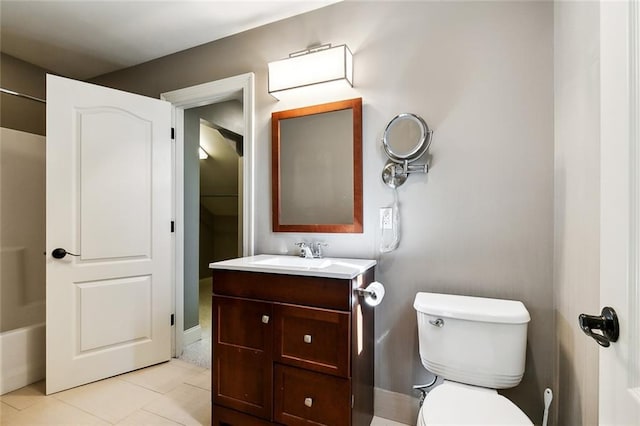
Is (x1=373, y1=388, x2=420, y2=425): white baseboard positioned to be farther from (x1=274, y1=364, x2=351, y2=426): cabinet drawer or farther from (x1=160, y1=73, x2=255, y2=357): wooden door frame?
(x1=160, y1=73, x2=255, y2=357): wooden door frame

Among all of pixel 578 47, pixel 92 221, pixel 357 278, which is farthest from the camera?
pixel 92 221

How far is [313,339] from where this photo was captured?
1.45m

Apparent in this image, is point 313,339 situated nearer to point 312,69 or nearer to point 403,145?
point 403,145

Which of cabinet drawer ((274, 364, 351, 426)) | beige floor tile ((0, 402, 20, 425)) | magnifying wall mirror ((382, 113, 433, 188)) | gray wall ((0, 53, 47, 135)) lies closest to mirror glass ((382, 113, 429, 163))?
magnifying wall mirror ((382, 113, 433, 188))

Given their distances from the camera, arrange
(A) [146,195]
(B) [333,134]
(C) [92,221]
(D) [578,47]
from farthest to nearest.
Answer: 1. (A) [146,195]
2. (C) [92,221]
3. (B) [333,134]
4. (D) [578,47]

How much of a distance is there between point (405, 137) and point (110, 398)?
2.40 m

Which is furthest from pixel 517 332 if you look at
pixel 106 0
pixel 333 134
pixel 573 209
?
pixel 106 0

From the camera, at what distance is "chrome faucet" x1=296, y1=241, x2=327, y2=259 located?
1894 mm

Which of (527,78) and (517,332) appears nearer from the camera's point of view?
(517,332)

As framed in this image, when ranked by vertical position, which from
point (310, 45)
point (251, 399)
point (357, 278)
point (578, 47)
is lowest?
point (251, 399)

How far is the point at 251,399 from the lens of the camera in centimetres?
157

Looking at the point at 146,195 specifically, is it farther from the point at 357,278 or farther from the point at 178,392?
the point at 357,278

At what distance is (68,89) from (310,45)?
5.41 feet

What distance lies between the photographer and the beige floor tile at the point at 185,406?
1726mm
